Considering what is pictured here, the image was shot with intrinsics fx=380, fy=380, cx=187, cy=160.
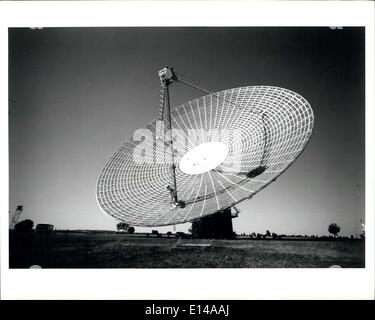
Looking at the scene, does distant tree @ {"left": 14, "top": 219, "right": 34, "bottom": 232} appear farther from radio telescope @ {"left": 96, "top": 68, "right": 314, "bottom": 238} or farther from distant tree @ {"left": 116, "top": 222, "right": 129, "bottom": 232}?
distant tree @ {"left": 116, "top": 222, "right": 129, "bottom": 232}

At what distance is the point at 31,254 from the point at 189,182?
7.59 m

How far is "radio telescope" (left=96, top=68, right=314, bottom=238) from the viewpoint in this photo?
51.0 ft

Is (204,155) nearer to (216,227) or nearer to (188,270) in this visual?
(188,270)

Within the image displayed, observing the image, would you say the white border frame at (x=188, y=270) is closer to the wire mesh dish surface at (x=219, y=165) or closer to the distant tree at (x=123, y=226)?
the wire mesh dish surface at (x=219, y=165)

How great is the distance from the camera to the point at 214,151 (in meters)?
19.3

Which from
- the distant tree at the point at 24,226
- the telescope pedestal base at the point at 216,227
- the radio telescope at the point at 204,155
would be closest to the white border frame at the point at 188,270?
the distant tree at the point at 24,226

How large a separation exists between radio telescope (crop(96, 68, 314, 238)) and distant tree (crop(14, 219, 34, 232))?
10.3 feet

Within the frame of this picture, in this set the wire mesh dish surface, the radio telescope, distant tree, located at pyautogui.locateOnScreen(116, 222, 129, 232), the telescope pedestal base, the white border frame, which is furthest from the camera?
the telescope pedestal base

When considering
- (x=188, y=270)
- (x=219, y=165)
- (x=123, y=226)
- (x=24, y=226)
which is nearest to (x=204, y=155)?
(x=219, y=165)

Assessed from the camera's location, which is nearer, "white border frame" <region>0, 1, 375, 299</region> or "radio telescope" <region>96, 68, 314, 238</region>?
"white border frame" <region>0, 1, 375, 299</region>

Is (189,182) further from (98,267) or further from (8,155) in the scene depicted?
(8,155)

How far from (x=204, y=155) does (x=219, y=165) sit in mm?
1330

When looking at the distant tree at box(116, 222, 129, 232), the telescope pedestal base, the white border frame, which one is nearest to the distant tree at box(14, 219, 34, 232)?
the white border frame
